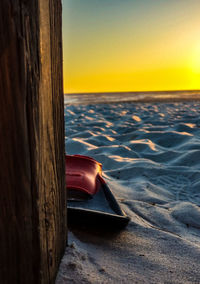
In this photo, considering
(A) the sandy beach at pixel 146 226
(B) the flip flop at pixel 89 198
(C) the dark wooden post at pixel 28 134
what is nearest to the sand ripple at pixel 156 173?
(A) the sandy beach at pixel 146 226

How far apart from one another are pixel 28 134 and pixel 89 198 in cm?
102

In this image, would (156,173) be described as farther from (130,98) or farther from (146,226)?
(130,98)

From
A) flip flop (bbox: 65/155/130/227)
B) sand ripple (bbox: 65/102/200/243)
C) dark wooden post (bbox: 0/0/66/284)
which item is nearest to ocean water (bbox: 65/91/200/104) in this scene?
sand ripple (bbox: 65/102/200/243)

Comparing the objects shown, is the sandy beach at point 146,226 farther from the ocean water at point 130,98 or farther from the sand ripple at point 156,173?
the ocean water at point 130,98

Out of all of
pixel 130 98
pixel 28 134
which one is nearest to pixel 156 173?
pixel 28 134

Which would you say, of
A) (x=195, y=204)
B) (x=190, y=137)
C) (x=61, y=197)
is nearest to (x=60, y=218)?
(x=61, y=197)

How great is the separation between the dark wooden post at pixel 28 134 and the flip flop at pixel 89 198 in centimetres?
49

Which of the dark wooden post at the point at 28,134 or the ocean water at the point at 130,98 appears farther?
the ocean water at the point at 130,98

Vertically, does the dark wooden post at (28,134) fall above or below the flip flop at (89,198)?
above

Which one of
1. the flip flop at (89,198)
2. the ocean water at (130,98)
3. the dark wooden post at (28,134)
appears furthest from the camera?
the ocean water at (130,98)

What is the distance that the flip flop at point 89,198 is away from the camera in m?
1.32

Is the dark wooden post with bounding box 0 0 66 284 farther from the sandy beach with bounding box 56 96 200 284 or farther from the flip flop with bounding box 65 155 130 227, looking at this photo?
the flip flop with bounding box 65 155 130 227

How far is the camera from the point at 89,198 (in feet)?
5.20

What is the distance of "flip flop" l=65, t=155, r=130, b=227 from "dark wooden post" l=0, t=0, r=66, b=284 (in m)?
0.49
